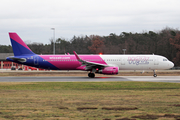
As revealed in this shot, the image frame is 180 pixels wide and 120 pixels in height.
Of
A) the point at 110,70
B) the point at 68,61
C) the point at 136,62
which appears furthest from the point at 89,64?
the point at 136,62

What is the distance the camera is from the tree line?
238ft

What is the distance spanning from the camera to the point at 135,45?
79812mm

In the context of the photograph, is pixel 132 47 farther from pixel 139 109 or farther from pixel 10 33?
pixel 139 109

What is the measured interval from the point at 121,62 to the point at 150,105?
22965mm

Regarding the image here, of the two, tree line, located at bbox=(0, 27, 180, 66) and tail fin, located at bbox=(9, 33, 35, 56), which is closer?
tail fin, located at bbox=(9, 33, 35, 56)

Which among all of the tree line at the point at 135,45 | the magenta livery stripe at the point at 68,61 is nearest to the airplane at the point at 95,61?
the magenta livery stripe at the point at 68,61

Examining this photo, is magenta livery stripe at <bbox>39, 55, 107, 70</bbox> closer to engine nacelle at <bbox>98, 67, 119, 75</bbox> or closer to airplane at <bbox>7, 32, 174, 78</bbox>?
airplane at <bbox>7, 32, 174, 78</bbox>

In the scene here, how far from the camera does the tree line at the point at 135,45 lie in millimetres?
72500

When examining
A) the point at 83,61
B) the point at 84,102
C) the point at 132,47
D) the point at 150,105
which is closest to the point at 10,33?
the point at 83,61

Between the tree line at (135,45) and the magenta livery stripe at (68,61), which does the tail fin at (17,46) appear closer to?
the magenta livery stripe at (68,61)

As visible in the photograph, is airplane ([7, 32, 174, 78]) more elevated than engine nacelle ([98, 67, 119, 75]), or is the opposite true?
airplane ([7, 32, 174, 78])

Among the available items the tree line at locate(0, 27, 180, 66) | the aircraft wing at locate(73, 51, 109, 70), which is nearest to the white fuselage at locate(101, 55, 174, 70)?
the aircraft wing at locate(73, 51, 109, 70)

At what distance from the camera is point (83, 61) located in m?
32.3

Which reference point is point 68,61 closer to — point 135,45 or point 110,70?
point 110,70
